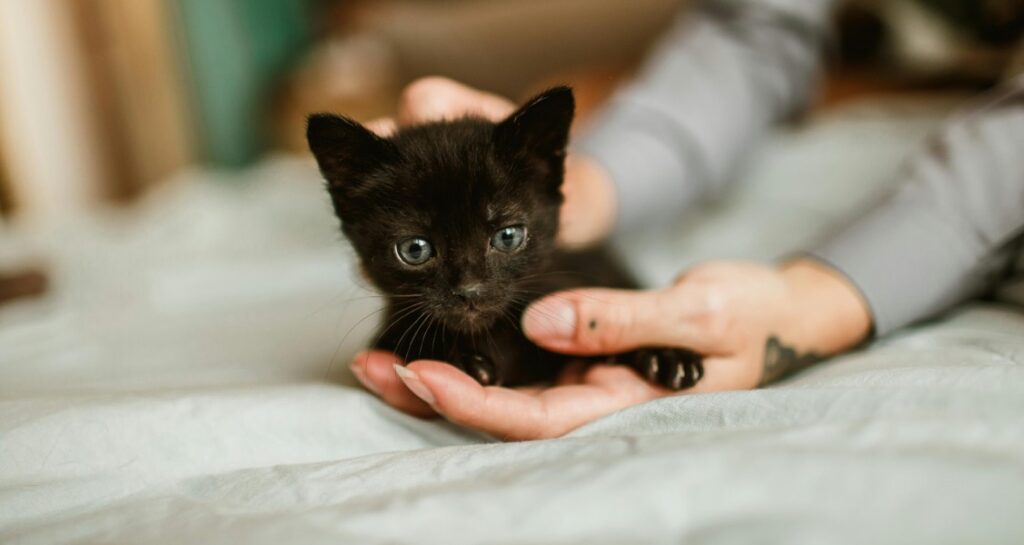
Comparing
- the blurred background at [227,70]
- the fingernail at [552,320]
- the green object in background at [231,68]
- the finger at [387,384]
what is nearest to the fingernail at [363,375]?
the finger at [387,384]

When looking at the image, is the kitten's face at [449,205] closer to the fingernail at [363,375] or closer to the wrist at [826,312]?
the fingernail at [363,375]

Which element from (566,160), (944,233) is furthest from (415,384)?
(944,233)

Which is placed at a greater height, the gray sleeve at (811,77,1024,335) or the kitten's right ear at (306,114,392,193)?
the kitten's right ear at (306,114,392,193)

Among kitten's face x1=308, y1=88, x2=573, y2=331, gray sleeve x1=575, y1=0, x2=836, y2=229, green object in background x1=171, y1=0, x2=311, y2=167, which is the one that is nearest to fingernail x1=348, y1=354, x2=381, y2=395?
kitten's face x1=308, y1=88, x2=573, y2=331

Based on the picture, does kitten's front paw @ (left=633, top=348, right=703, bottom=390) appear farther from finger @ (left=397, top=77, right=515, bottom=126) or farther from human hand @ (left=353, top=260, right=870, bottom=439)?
finger @ (left=397, top=77, right=515, bottom=126)

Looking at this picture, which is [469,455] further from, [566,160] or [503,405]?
[566,160]

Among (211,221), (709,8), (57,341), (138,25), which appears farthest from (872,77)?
(138,25)
